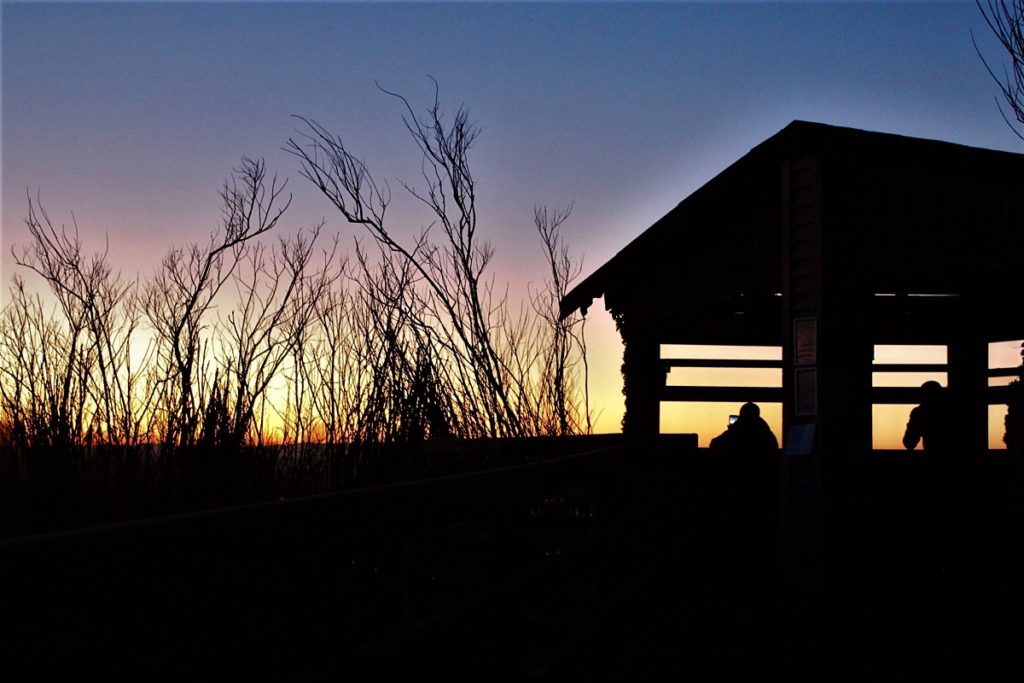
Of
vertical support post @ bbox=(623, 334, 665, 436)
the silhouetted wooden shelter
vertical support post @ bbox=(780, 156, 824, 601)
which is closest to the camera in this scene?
vertical support post @ bbox=(780, 156, 824, 601)

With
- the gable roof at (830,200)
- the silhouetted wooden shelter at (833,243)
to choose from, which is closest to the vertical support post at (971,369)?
the silhouetted wooden shelter at (833,243)

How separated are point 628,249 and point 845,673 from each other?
694cm

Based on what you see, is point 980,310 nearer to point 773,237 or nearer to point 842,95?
point 842,95

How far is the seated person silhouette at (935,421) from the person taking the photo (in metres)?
9.77

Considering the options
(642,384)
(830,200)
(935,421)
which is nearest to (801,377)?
(830,200)

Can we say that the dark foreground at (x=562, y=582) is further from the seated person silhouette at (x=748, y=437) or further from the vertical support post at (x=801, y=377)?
the seated person silhouette at (x=748, y=437)

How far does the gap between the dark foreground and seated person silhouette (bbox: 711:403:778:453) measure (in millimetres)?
180

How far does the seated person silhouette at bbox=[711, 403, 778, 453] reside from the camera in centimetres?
1007

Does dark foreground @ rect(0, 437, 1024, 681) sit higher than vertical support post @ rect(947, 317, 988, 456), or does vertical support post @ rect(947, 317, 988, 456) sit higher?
vertical support post @ rect(947, 317, 988, 456)

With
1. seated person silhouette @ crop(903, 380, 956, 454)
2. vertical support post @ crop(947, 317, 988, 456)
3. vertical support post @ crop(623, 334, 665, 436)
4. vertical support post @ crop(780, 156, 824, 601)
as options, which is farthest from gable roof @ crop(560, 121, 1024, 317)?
vertical support post @ crop(947, 317, 988, 456)

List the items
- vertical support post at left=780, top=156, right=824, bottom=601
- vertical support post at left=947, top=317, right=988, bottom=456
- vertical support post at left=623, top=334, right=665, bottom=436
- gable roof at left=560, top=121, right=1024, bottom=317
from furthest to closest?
vertical support post at left=947, top=317, right=988, bottom=456, vertical support post at left=623, top=334, right=665, bottom=436, gable roof at left=560, top=121, right=1024, bottom=317, vertical support post at left=780, top=156, right=824, bottom=601

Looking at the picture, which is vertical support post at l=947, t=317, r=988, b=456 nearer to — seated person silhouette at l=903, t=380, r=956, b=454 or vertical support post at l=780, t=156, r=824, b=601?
seated person silhouette at l=903, t=380, r=956, b=454

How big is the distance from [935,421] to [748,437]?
160 centimetres

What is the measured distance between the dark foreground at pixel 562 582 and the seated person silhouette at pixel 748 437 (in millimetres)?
180
